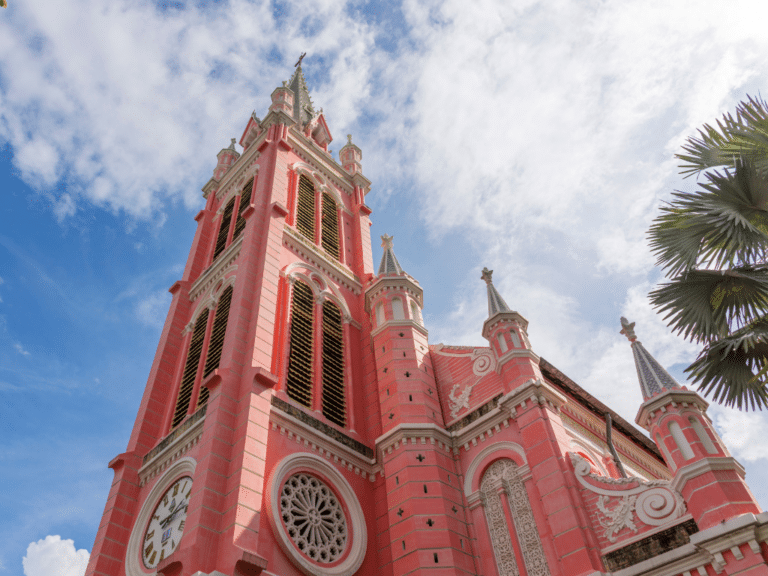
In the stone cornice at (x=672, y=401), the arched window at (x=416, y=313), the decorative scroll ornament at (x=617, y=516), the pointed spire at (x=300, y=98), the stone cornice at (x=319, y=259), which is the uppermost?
the pointed spire at (x=300, y=98)

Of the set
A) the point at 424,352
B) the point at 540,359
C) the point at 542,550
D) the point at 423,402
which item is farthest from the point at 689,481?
the point at 424,352

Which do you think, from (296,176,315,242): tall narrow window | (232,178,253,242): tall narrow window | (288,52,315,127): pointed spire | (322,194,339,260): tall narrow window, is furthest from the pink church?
(288,52,315,127): pointed spire

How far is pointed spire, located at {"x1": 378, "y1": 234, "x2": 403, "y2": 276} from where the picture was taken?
22975 mm

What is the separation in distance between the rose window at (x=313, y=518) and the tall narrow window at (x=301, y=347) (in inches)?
114

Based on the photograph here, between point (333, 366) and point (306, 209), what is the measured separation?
28.9 feet

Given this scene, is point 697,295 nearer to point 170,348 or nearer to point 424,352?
point 424,352

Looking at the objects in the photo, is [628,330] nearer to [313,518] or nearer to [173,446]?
[313,518]

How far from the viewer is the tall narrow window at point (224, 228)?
26.4m

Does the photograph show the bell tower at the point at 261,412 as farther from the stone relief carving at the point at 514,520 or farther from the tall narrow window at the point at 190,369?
the stone relief carving at the point at 514,520

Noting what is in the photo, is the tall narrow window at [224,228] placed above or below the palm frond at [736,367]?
above

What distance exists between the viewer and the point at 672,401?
535 inches

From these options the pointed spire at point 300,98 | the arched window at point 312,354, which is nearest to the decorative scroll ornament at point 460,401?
the arched window at point 312,354

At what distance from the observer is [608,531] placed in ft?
A: 42.8

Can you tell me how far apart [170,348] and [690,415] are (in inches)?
678
